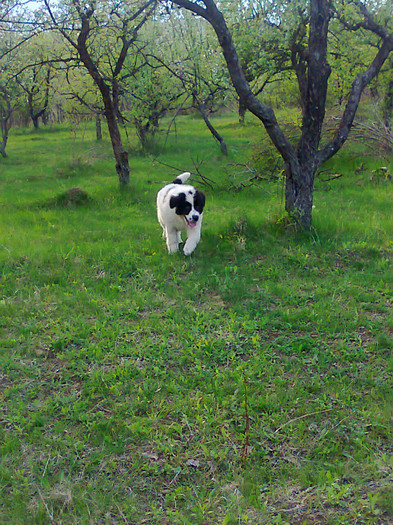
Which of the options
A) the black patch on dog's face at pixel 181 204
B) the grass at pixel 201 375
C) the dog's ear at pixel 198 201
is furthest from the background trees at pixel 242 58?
the black patch on dog's face at pixel 181 204

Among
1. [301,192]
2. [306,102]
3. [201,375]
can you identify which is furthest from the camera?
[301,192]

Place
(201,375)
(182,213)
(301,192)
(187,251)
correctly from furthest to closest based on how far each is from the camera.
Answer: (301,192), (187,251), (182,213), (201,375)

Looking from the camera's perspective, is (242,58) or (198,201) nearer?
(198,201)

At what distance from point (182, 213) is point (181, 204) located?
0.15m

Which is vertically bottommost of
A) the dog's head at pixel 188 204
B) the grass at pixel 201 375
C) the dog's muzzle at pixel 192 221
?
the grass at pixel 201 375

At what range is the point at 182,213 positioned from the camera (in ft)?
24.4

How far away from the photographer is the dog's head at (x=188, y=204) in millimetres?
7367

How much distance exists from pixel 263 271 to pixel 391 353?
2.60 meters

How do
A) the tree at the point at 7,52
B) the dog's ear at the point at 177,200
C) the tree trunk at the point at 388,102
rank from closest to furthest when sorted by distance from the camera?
the dog's ear at the point at 177,200
the tree at the point at 7,52
the tree trunk at the point at 388,102

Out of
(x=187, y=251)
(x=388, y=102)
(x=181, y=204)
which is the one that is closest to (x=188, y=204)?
(x=181, y=204)

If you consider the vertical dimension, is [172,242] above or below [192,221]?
below

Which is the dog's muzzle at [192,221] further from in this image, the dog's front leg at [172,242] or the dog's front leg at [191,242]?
the dog's front leg at [172,242]

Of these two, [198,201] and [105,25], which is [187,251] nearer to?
[198,201]

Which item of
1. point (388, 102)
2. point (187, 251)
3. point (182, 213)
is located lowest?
point (187, 251)
